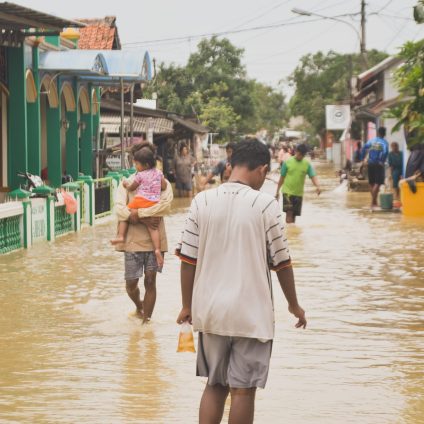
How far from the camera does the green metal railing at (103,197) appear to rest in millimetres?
22705

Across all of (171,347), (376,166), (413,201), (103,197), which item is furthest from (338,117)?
(171,347)

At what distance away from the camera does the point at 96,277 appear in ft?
44.8

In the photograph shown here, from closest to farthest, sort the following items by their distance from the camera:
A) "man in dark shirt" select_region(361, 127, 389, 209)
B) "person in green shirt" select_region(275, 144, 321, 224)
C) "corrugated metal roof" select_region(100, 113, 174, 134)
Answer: "person in green shirt" select_region(275, 144, 321, 224)
"man in dark shirt" select_region(361, 127, 389, 209)
"corrugated metal roof" select_region(100, 113, 174, 134)

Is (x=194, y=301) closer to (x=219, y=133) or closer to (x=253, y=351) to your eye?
(x=253, y=351)

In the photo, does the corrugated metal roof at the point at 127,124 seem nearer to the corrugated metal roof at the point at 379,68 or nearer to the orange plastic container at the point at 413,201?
the corrugated metal roof at the point at 379,68

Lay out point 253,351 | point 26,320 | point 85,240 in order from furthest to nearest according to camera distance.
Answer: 1. point 85,240
2. point 26,320
3. point 253,351

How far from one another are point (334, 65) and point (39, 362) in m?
72.0

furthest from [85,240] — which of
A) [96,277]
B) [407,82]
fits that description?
[407,82]

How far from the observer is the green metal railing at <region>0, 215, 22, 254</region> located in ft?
52.0

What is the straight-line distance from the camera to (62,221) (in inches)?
762

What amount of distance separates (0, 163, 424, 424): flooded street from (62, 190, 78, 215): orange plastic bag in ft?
9.66

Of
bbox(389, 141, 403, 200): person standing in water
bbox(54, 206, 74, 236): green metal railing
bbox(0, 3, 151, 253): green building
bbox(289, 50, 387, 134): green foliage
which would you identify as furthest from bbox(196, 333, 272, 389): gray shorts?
bbox(289, 50, 387, 134): green foliage

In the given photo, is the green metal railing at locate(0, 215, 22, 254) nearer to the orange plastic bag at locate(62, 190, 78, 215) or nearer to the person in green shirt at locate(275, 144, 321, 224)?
the orange plastic bag at locate(62, 190, 78, 215)

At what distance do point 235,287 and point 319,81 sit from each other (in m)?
75.3
